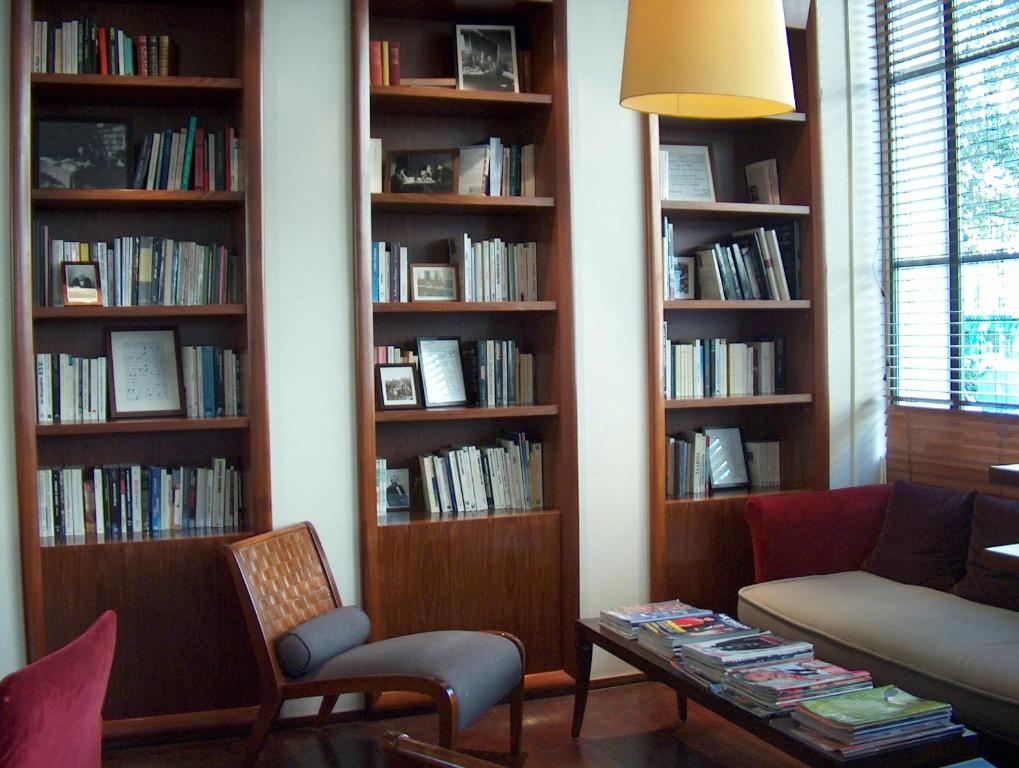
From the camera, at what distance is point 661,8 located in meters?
2.38

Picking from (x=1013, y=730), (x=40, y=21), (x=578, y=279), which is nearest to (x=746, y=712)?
(x=1013, y=730)

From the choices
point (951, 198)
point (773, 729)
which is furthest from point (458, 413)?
point (951, 198)

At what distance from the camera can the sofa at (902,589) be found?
293 centimetres

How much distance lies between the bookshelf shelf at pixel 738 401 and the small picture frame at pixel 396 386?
991 millimetres

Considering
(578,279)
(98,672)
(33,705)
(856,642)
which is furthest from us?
(578,279)

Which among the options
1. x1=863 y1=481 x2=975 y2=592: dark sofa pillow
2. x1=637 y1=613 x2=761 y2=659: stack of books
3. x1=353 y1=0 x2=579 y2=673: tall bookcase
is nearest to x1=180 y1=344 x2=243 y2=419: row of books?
x1=353 y1=0 x2=579 y2=673: tall bookcase

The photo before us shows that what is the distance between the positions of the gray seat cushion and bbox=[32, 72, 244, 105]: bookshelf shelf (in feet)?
6.36

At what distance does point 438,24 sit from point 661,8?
1997mm

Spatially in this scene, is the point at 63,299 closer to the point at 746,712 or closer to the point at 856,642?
the point at 746,712

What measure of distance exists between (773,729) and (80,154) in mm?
2888

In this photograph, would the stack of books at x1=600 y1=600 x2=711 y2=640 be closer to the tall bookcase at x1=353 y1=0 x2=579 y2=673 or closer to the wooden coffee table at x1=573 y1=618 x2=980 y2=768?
the wooden coffee table at x1=573 y1=618 x2=980 y2=768

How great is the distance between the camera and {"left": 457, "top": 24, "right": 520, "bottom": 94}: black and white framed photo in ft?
13.2

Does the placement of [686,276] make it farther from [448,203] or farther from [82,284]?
[82,284]

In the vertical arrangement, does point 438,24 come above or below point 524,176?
above
